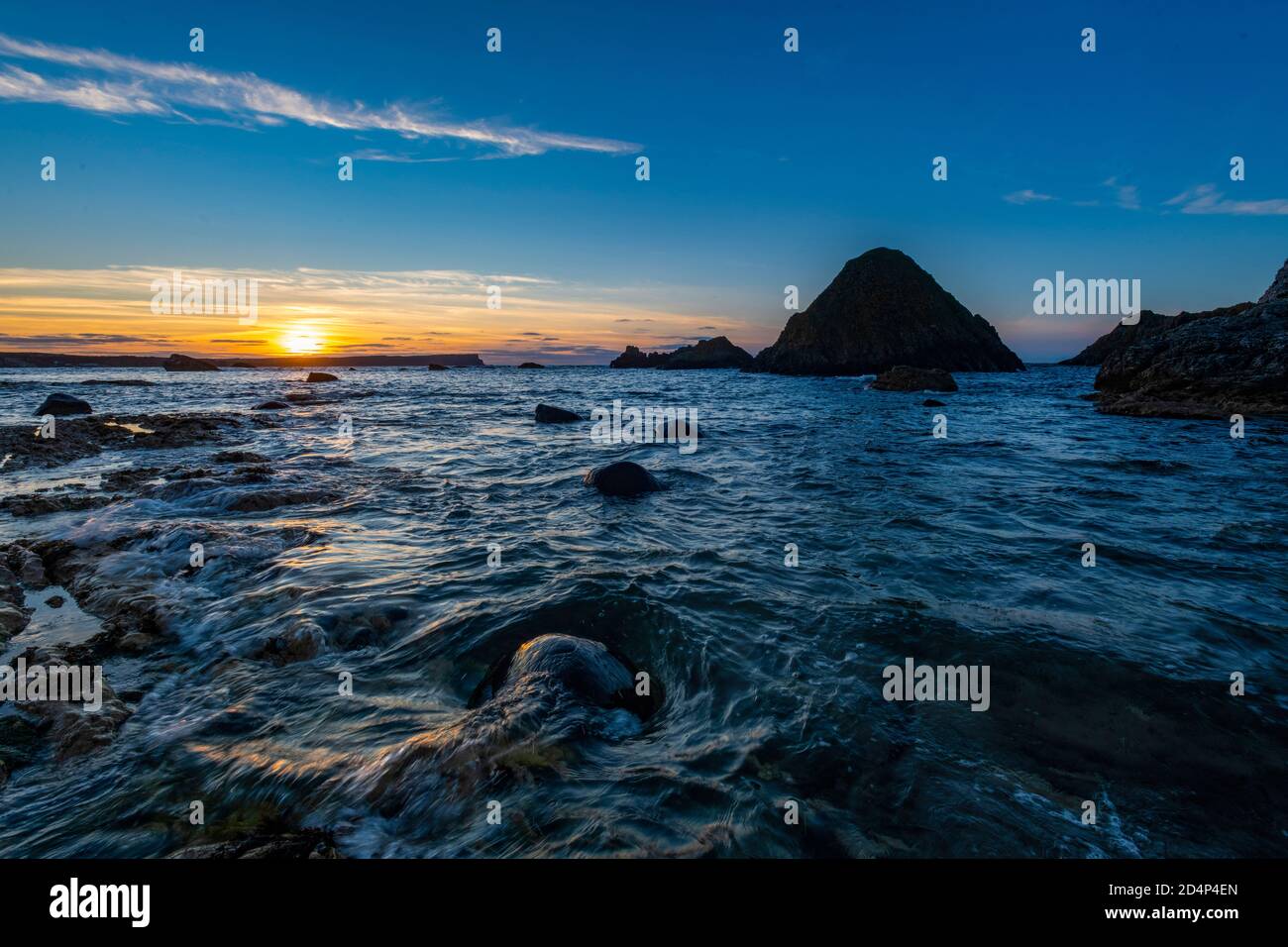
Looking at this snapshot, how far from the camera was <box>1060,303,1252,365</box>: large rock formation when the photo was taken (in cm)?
6710

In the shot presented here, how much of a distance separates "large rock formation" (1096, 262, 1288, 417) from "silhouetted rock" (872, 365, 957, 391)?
1741 cm

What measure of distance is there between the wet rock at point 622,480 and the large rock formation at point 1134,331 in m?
70.3

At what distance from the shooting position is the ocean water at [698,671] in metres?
3.40

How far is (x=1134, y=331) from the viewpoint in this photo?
308ft

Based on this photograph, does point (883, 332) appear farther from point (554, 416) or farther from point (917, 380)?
point (554, 416)

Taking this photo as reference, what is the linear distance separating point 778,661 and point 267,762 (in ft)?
14.3

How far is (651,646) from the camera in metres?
5.85
